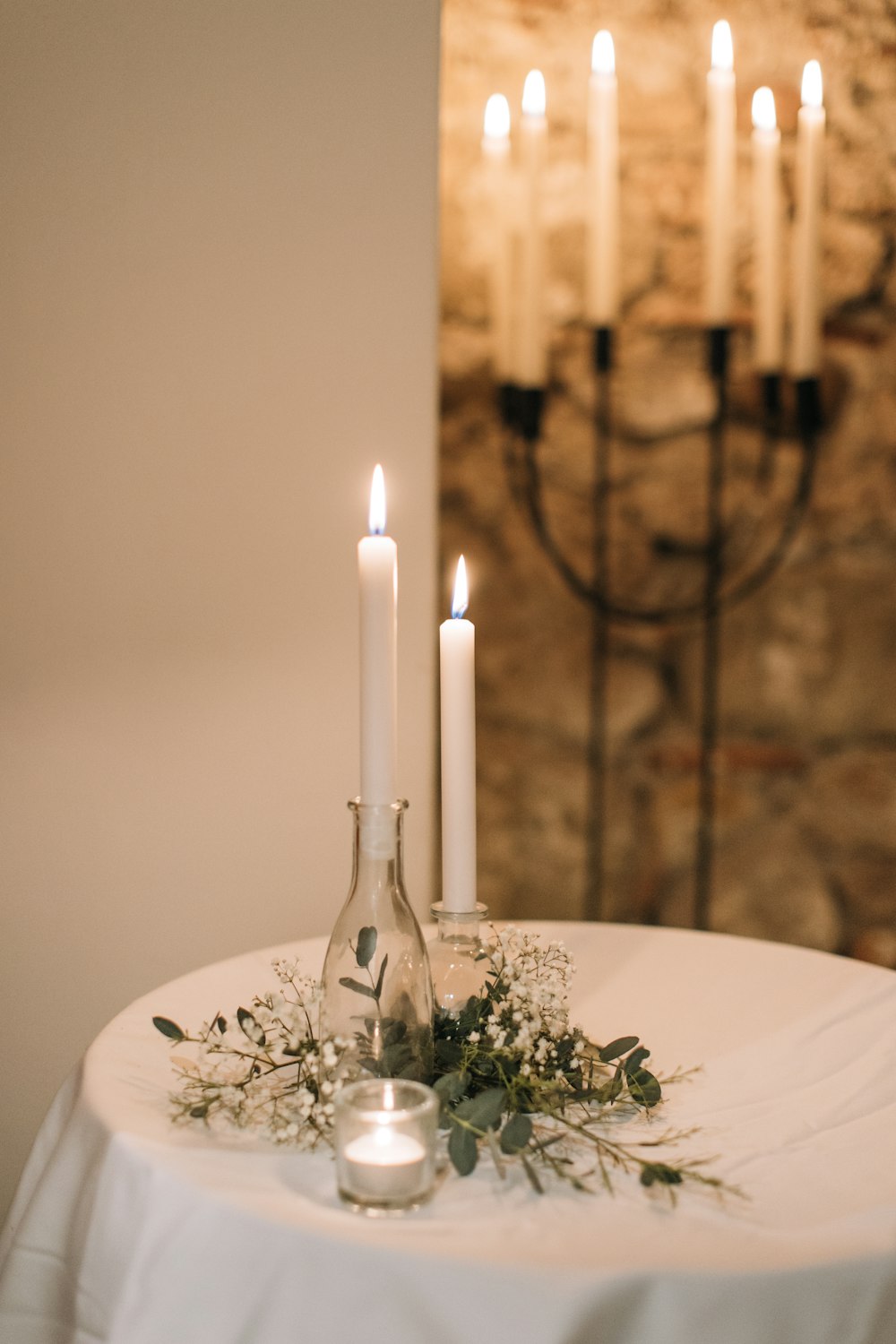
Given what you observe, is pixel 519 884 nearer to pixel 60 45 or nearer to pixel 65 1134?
pixel 65 1134

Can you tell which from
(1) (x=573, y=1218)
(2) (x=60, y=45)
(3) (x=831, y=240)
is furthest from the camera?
(3) (x=831, y=240)

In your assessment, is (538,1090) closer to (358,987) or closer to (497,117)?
(358,987)

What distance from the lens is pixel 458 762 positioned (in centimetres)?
69

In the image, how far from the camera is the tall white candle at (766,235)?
132 centimetres

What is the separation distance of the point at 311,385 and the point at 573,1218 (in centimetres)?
104

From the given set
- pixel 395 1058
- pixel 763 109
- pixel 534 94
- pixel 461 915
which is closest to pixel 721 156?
pixel 763 109

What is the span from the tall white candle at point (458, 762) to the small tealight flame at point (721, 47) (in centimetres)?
94

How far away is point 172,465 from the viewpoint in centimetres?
131

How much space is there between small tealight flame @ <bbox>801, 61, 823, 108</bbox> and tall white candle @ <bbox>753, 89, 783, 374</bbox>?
0.04m

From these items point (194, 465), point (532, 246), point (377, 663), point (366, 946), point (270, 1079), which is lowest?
point (270, 1079)

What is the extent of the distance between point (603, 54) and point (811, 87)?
25 cm

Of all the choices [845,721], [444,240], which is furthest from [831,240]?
[845,721]

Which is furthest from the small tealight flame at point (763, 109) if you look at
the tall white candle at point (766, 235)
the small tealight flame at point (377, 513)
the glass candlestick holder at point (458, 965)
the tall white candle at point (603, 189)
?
the glass candlestick holder at point (458, 965)

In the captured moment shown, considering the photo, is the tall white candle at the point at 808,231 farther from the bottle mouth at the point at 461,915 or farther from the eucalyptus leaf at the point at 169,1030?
the eucalyptus leaf at the point at 169,1030
